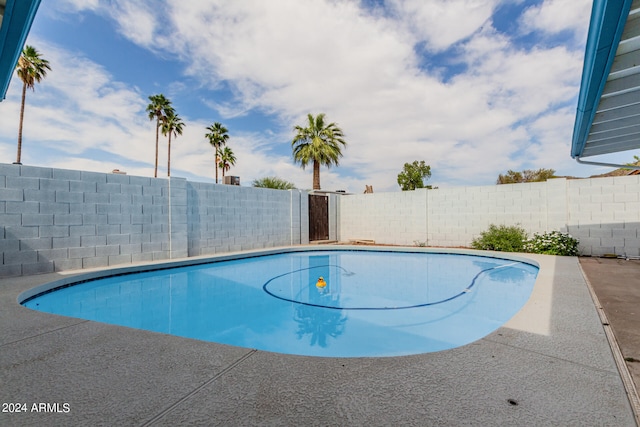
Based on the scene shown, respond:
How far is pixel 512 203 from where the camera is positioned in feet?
32.3

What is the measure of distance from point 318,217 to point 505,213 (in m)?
7.17

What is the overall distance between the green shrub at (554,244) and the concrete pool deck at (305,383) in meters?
7.17

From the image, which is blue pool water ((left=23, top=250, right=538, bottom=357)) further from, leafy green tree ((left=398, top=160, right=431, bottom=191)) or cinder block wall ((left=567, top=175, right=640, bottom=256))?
leafy green tree ((left=398, top=160, right=431, bottom=191))

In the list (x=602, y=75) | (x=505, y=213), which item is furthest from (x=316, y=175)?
(x=602, y=75)

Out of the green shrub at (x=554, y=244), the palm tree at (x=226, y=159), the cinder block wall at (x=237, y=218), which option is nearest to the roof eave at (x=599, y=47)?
the green shrub at (x=554, y=244)

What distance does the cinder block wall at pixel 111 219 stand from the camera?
5.96 m

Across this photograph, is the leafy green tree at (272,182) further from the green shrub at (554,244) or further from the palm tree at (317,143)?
the green shrub at (554,244)

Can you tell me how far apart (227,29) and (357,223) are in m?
8.83

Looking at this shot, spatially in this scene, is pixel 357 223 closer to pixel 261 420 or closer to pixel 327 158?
pixel 327 158

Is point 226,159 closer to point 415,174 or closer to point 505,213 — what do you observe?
point 415,174

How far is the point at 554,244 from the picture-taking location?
8.48 metres

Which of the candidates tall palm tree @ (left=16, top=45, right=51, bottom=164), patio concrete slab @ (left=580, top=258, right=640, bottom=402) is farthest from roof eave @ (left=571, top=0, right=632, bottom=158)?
tall palm tree @ (left=16, top=45, right=51, bottom=164)

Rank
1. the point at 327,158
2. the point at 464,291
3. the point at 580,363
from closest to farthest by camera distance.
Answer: the point at 580,363
the point at 464,291
the point at 327,158

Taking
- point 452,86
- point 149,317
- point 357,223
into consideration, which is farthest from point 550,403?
point 357,223
